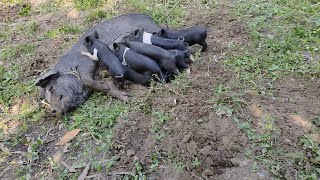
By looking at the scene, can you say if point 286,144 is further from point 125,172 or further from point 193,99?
point 125,172

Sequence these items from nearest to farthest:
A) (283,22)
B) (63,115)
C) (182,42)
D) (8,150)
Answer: (8,150)
(63,115)
(182,42)
(283,22)

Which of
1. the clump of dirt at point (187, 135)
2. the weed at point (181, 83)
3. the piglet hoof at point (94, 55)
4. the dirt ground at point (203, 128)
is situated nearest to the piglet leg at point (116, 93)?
the dirt ground at point (203, 128)

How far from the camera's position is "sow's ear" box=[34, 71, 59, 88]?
4.66 meters

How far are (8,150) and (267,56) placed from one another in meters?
3.17

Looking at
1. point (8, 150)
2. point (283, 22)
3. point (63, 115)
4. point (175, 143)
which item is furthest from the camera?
point (283, 22)

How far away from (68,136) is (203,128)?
56.3 inches

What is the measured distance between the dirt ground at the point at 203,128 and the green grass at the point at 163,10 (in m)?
1.40

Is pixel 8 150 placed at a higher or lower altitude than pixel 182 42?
lower

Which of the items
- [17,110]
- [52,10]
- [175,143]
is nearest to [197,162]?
[175,143]

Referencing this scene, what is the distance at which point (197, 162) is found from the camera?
342cm

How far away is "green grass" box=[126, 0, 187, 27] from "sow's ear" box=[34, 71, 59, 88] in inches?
79.5

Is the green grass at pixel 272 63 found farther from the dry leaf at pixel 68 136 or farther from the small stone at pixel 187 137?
the dry leaf at pixel 68 136

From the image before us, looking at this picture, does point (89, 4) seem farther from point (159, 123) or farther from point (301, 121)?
point (301, 121)

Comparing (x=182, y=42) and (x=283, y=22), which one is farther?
(x=283, y=22)
